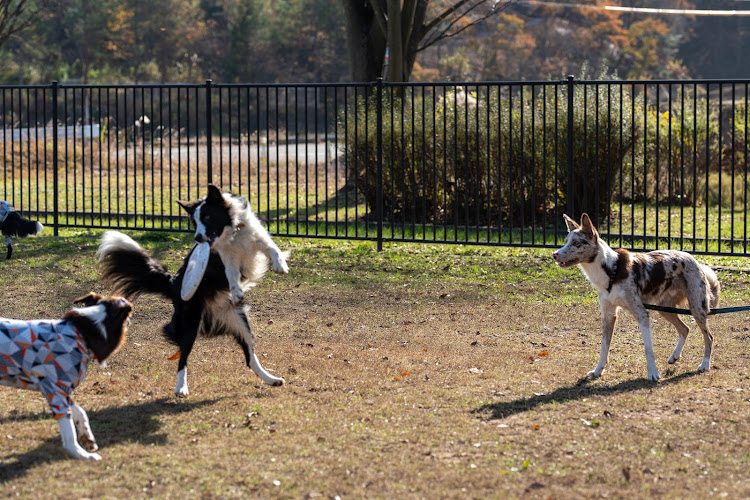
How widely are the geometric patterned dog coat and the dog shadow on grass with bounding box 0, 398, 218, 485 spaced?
350mm

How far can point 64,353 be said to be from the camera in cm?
515

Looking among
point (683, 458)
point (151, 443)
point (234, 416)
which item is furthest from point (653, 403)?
point (151, 443)

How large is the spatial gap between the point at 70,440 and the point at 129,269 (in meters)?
2.01

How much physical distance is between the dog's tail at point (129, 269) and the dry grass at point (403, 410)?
67 cm

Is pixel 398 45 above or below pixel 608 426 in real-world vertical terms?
above

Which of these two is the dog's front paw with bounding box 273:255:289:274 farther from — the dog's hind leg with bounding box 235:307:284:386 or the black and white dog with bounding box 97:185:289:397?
the dog's hind leg with bounding box 235:307:284:386

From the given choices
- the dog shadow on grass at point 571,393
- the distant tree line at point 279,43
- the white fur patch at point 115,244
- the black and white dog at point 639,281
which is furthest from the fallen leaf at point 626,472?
the distant tree line at point 279,43

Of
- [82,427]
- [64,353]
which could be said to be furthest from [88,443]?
[64,353]

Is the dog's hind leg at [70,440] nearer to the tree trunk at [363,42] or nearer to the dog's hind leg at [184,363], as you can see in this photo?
the dog's hind leg at [184,363]

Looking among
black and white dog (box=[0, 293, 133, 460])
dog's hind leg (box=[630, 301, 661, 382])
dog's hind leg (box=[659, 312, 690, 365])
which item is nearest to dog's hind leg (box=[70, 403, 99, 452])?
black and white dog (box=[0, 293, 133, 460])

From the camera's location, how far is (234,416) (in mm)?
6062

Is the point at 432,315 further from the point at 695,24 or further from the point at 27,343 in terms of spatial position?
the point at 695,24

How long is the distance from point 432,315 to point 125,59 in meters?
46.2

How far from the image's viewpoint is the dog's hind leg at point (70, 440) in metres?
5.08
